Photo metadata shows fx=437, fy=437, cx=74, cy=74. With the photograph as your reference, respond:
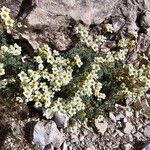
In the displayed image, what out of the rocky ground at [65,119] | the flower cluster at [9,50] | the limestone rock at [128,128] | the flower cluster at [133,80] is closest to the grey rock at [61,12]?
the rocky ground at [65,119]

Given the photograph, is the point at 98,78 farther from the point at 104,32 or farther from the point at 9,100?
the point at 9,100

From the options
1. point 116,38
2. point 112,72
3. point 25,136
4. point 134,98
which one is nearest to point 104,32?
point 116,38

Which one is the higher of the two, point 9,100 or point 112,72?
point 112,72

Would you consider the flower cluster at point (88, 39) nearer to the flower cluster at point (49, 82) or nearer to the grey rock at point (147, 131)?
the flower cluster at point (49, 82)

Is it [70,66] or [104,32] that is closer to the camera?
[70,66]

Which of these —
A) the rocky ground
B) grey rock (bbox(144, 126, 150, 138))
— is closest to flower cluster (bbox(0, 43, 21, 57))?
→ the rocky ground

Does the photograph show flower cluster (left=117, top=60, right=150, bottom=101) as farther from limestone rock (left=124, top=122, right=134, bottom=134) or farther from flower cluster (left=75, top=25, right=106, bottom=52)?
flower cluster (left=75, top=25, right=106, bottom=52)

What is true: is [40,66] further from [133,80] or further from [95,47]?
[133,80]
